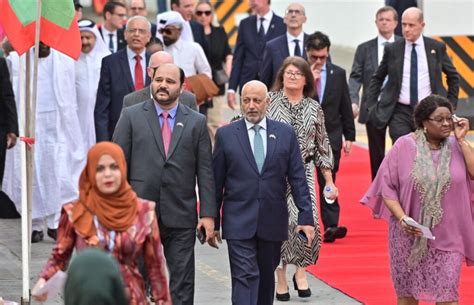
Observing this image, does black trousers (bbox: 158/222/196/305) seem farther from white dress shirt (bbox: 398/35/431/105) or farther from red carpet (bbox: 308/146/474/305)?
white dress shirt (bbox: 398/35/431/105)

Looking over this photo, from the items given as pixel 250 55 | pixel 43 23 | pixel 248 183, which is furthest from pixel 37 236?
pixel 248 183

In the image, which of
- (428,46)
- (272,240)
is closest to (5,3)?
(272,240)

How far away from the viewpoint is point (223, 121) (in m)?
25.0

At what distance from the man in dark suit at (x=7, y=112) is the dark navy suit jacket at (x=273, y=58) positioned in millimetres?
2682

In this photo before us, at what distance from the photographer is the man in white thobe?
16.1 m

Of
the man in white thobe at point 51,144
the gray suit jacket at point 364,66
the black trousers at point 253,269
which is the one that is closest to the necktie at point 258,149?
the black trousers at point 253,269

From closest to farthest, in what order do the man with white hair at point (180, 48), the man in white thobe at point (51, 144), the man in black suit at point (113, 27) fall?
the man in white thobe at point (51, 144) → the man with white hair at point (180, 48) → the man in black suit at point (113, 27)

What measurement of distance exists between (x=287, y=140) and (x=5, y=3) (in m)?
2.54

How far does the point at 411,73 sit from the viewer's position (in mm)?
16812

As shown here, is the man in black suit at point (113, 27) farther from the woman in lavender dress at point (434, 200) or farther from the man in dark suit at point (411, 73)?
the woman in lavender dress at point (434, 200)

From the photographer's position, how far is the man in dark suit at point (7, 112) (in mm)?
15266

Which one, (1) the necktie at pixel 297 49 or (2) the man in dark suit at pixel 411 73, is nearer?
(2) the man in dark suit at pixel 411 73

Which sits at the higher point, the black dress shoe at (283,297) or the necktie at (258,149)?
the necktie at (258,149)

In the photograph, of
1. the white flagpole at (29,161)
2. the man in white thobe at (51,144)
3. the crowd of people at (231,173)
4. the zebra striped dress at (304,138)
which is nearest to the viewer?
the crowd of people at (231,173)
